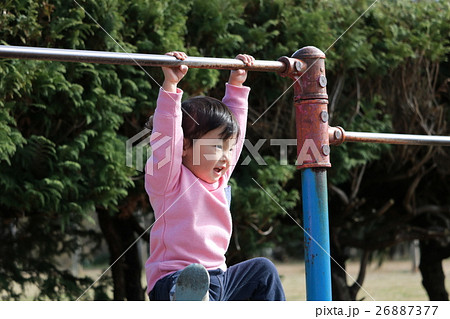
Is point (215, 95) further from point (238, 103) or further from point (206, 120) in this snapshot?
point (206, 120)

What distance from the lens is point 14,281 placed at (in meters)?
4.28

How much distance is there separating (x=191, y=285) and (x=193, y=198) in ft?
1.46

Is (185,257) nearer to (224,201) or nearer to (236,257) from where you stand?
(224,201)

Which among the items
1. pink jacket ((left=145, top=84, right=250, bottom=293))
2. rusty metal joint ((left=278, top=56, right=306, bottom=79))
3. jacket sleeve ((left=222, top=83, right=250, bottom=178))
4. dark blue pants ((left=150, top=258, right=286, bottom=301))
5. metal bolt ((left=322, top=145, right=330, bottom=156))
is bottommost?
dark blue pants ((left=150, top=258, right=286, bottom=301))

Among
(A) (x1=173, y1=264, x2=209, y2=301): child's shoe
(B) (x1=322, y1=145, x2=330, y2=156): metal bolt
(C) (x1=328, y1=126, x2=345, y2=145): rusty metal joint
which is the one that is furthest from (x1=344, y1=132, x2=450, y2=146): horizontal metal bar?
(A) (x1=173, y1=264, x2=209, y2=301): child's shoe

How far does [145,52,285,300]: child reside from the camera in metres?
2.00

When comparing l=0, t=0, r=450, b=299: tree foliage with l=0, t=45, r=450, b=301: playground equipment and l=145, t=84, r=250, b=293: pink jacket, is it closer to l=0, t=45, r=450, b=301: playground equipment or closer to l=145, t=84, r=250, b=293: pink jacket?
l=145, t=84, r=250, b=293: pink jacket

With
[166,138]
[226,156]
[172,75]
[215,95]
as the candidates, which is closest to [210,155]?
[226,156]

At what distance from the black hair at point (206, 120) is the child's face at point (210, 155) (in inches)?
0.6

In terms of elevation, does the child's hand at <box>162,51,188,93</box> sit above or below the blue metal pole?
above

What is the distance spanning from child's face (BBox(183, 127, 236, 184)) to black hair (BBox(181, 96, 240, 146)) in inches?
0.6

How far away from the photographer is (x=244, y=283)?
2.06m

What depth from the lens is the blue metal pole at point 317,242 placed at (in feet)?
6.81

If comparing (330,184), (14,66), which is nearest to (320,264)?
(14,66)
